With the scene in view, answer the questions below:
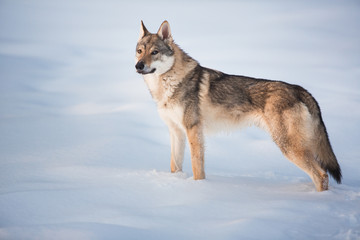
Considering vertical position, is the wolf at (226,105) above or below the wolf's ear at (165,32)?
below

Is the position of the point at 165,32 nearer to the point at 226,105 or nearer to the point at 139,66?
the point at 139,66

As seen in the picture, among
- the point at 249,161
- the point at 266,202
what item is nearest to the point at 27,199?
the point at 266,202

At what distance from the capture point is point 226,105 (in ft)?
17.1

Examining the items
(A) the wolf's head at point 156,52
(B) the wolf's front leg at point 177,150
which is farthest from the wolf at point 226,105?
(B) the wolf's front leg at point 177,150

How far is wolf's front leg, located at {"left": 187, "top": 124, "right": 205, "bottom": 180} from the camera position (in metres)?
5.02

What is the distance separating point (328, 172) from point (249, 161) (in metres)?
2.87

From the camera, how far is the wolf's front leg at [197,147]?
16.5 ft

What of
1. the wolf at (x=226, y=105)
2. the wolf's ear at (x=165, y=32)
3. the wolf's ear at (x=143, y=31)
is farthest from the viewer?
the wolf's ear at (x=143, y=31)

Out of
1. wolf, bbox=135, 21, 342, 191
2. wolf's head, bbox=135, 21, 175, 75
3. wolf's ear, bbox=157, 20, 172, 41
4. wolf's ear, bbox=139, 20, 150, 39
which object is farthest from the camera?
wolf's ear, bbox=139, 20, 150, 39

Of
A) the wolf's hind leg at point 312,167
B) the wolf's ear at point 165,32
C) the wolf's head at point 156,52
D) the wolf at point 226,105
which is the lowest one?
the wolf's hind leg at point 312,167

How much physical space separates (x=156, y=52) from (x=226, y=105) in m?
1.46

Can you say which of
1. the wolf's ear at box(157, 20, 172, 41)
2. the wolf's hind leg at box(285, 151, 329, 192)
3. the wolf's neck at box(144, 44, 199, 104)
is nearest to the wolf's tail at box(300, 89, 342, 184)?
the wolf's hind leg at box(285, 151, 329, 192)

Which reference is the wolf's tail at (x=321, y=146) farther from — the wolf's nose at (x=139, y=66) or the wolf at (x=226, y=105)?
the wolf's nose at (x=139, y=66)

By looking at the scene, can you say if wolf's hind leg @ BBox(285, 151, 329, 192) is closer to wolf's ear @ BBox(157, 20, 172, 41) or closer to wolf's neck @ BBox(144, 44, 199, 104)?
wolf's neck @ BBox(144, 44, 199, 104)
